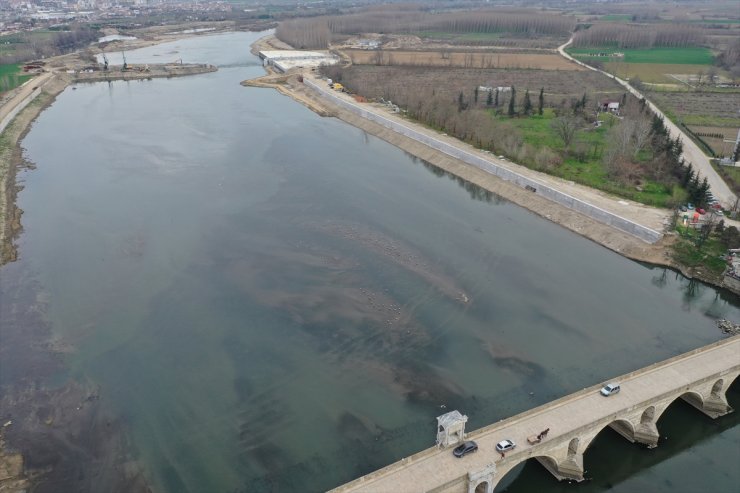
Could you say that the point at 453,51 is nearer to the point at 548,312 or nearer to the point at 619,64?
the point at 619,64

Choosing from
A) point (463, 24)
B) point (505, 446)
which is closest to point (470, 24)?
point (463, 24)

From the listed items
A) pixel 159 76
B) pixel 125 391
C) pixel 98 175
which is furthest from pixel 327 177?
pixel 159 76

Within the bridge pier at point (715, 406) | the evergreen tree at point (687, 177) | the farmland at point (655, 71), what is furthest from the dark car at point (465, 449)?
the farmland at point (655, 71)

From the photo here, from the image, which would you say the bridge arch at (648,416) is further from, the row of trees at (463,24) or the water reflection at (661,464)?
the row of trees at (463,24)

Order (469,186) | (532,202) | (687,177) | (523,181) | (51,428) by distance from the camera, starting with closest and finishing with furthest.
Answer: (51,428) < (687,177) < (532,202) < (523,181) < (469,186)

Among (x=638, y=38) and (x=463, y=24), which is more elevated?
(x=463, y=24)

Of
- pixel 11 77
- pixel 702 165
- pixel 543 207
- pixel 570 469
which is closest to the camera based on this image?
pixel 570 469

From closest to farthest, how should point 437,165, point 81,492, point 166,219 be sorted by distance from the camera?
point 81,492 < point 166,219 < point 437,165

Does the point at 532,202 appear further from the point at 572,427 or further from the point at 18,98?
the point at 18,98
